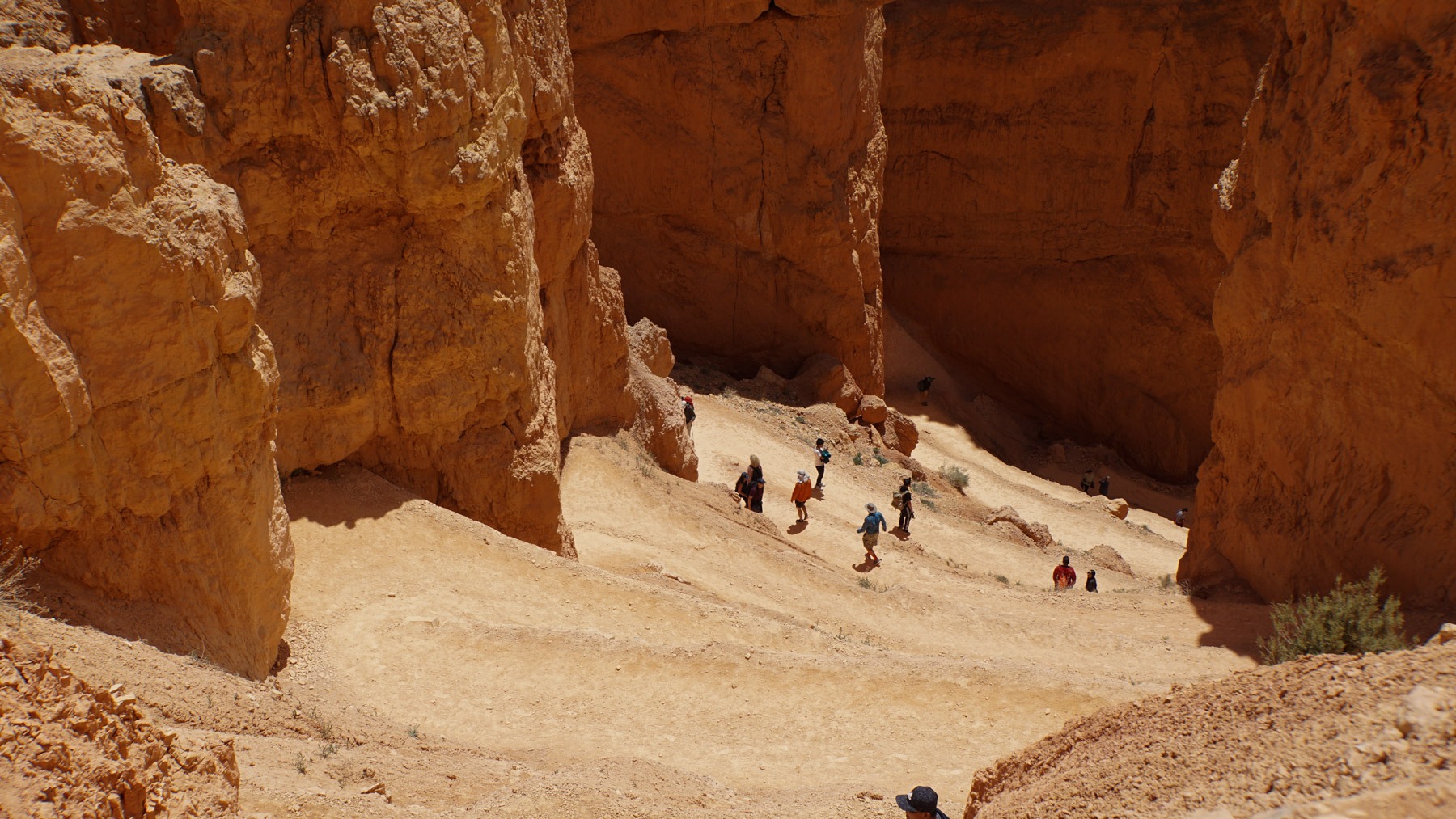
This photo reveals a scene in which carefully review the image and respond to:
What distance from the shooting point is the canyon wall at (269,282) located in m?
6.34

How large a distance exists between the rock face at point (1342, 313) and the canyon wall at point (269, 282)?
9.35 m

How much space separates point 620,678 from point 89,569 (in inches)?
160

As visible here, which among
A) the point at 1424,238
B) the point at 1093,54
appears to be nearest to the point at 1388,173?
the point at 1424,238

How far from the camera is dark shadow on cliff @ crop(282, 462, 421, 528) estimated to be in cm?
1090

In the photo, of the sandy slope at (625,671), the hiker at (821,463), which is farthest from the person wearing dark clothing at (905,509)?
the sandy slope at (625,671)

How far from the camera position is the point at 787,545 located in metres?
16.6

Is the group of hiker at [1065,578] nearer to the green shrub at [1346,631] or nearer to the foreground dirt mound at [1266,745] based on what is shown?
the green shrub at [1346,631]

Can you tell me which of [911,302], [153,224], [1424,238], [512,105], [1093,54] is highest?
[1093,54]

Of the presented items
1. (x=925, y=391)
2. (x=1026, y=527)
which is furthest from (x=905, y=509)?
(x=925, y=391)

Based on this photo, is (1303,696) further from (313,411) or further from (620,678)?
(313,411)

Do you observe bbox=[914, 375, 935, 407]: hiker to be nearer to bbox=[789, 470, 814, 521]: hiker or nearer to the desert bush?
the desert bush

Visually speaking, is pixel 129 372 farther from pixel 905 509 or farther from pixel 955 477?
pixel 955 477

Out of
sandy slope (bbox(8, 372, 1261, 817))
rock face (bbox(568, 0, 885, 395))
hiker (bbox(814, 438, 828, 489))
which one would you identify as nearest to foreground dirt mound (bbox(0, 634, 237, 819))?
sandy slope (bbox(8, 372, 1261, 817))

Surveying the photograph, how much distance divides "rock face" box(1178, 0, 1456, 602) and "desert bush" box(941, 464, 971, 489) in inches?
356
